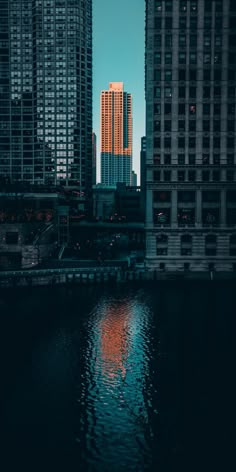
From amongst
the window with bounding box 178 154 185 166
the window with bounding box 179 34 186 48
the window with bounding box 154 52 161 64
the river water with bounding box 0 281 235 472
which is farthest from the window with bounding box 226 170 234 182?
the river water with bounding box 0 281 235 472

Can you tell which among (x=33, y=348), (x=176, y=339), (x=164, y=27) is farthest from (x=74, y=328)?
(x=164, y=27)

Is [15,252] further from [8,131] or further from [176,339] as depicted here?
[8,131]

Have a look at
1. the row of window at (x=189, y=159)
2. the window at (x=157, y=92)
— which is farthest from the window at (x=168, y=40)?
the row of window at (x=189, y=159)

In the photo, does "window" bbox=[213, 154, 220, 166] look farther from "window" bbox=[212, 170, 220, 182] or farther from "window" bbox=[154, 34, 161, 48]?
"window" bbox=[154, 34, 161, 48]

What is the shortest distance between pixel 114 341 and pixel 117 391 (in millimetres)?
12678

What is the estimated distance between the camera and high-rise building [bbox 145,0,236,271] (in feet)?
273

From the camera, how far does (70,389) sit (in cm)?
3541

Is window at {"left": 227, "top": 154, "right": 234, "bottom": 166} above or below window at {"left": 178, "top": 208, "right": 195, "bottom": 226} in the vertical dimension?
above

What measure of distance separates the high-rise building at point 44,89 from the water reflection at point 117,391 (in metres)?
111

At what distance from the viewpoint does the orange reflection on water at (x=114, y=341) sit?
40.6 meters

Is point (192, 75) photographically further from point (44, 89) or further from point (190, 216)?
point (44, 89)

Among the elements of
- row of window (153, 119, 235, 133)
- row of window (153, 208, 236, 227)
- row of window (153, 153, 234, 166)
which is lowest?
row of window (153, 208, 236, 227)

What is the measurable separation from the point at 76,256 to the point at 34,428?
72.9m

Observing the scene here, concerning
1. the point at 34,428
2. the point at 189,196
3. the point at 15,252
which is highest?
the point at 189,196
